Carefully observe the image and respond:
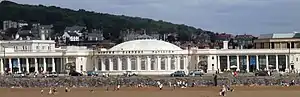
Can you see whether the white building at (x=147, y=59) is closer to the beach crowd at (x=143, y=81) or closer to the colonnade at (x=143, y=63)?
the colonnade at (x=143, y=63)

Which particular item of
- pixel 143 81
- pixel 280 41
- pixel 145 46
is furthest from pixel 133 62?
pixel 280 41

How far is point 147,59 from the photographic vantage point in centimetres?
8888

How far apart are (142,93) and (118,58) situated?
3145 cm

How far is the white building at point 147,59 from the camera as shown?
89.1 meters

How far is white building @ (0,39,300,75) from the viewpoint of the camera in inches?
3509

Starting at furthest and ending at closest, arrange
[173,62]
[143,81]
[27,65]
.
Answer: [27,65]
[173,62]
[143,81]

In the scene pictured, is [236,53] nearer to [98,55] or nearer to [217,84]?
[98,55]

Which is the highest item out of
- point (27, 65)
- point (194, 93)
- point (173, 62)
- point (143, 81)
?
point (173, 62)

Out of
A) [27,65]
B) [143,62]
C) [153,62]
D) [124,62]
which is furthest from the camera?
[27,65]

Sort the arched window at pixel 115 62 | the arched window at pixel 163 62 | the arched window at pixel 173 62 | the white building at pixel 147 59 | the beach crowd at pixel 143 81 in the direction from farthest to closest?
the arched window at pixel 115 62, the arched window at pixel 173 62, the white building at pixel 147 59, the arched window at pixel 163 62, the beach crowd at pixel 143 81

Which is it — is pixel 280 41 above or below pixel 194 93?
above

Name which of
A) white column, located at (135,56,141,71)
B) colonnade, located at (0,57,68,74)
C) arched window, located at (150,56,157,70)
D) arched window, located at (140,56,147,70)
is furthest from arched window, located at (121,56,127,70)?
colonnade, located at (0,57,68,74)

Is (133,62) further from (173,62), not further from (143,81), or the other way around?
(143,81)

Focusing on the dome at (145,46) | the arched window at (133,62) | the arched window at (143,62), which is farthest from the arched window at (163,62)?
the arched window at (133,62)
